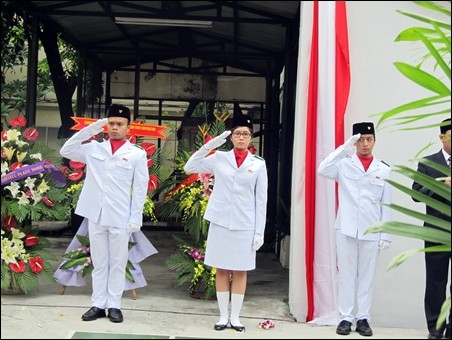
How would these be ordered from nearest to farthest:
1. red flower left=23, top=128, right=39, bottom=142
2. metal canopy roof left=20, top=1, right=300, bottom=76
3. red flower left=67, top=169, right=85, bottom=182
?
red flower left=23, top=128, right=39, bottom=142 < red flower left=67, top=169, right=85, bottom=182 < metal canopy roof left=20, top=1, right=300, bottom=76

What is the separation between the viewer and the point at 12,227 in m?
5.81

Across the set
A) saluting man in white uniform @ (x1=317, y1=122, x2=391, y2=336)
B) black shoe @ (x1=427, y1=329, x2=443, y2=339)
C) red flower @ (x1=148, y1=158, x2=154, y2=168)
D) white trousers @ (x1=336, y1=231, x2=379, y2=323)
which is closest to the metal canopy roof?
red flower @ (x1=148, y1=158, x2=154, y2=168)

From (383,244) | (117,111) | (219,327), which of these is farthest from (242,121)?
(219,327)

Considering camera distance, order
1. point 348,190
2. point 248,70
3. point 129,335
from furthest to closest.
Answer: point 248,70 < point 348,190 < point 129,335

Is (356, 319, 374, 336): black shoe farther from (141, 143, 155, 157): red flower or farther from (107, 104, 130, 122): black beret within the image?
(141, 143, 155, 157): red flower

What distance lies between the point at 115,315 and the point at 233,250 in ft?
3.04

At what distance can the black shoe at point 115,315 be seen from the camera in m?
4.93

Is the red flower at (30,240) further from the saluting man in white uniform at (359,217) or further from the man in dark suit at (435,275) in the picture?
the man in dark suit at (435,275)

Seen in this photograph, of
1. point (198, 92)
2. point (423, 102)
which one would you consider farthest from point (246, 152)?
point (198, 92)

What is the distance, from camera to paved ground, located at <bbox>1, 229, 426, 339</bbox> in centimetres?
468

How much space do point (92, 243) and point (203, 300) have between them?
1286mm

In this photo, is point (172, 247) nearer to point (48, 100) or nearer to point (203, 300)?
point (203, 300)

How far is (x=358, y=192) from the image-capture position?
4938 mm

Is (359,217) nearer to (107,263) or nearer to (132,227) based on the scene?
(132,227)
